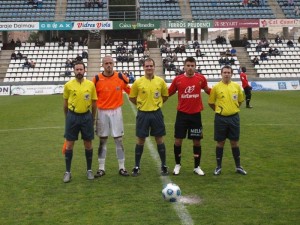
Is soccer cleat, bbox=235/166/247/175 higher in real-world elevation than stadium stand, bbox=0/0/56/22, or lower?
lower

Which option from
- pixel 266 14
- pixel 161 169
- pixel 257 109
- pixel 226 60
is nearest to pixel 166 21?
pixel 226 60

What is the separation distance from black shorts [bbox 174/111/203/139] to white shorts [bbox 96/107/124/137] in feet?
3.23

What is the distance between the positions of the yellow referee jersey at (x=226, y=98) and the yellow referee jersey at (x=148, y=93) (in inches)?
35.0

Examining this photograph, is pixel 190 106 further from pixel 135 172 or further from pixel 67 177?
pixel 67 177

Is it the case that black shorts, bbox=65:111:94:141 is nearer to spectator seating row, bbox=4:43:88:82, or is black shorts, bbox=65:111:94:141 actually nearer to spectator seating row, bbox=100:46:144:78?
spectator seating row, bbox=4:43:88:82

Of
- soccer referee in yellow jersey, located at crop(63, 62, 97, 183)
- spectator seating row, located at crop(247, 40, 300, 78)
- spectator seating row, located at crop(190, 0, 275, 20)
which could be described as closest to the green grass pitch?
soccer referee in yellow jersey, located at crop(63, 62, 97, 183)

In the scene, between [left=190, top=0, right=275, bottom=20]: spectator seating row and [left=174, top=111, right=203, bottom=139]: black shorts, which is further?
[left=190, top=0, right=275, bottom=20]: spectator seating row

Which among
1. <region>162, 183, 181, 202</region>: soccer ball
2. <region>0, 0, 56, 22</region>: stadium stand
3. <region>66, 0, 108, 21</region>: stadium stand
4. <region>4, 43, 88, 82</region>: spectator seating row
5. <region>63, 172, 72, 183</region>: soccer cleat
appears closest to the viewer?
<region>162, 183, 181, 202</region>: soccer ball

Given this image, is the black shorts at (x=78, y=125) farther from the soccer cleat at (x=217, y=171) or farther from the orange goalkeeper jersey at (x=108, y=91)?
the soccer cleat at (x=217, y=171)

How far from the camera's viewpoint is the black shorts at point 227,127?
23.4 ft

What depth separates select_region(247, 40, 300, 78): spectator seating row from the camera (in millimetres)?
36906

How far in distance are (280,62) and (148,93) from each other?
33.8 meters

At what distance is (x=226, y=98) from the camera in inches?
281

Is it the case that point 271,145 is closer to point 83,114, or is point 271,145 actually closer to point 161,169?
point 161,169
